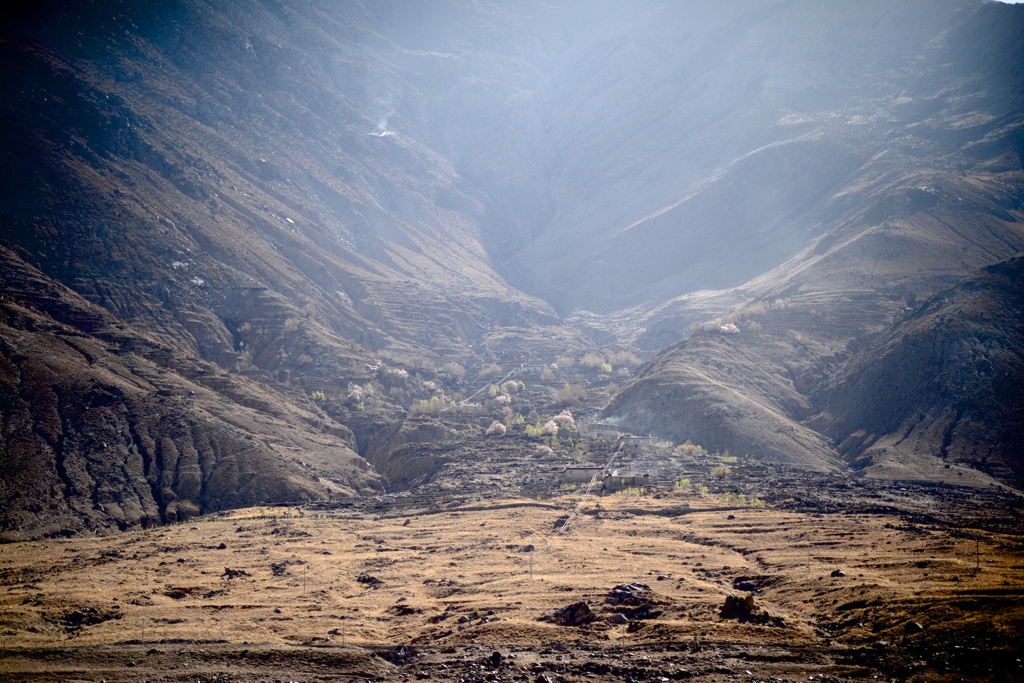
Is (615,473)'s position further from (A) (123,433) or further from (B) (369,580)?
(A) (123,433)

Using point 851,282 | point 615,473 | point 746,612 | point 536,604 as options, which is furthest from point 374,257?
point 746,612

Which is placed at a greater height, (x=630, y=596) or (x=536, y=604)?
(x=630, y=596)

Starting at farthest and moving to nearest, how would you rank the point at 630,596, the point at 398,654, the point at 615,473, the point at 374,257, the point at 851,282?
the point at 374,257, the point at 851,282, the point at 615,473, the point at 630,596, the point at 398,654

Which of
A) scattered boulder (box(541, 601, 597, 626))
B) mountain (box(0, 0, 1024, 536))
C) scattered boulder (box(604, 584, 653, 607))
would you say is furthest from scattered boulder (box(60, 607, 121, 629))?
scattered boulder (box(604, 584, 653, 607))

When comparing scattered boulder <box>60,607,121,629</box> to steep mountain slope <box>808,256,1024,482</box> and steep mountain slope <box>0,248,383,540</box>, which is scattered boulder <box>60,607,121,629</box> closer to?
steep mountain slope <box>0,248,383,540</box>

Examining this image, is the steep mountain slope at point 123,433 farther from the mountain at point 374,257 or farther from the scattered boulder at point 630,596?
the scattered boulder at point 630,596

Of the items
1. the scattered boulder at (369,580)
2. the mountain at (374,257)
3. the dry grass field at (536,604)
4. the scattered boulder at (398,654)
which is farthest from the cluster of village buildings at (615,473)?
the scattered boulder at (398,654)

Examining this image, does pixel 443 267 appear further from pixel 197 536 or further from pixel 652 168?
pixel 197 536
